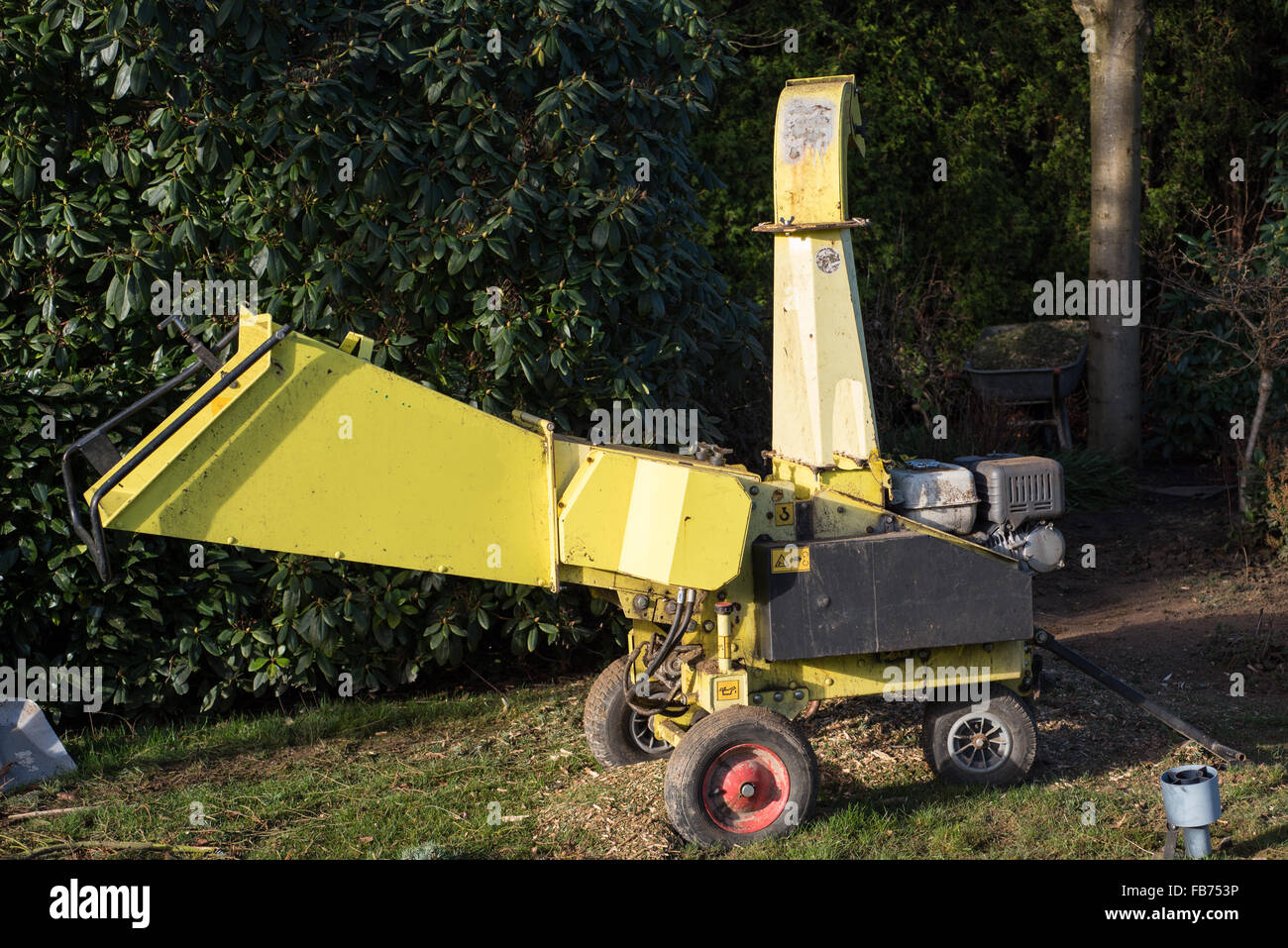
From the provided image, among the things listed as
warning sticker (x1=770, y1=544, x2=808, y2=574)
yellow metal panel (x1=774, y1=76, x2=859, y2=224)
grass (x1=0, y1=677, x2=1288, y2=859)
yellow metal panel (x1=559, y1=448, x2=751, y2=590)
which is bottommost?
grass (x1=0, y1=677, x2=1288, y2=859)

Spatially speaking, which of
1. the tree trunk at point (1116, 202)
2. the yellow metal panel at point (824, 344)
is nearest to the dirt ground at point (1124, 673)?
the tree trunk at point (1116, 202)

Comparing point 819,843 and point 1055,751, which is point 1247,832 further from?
point 819,843

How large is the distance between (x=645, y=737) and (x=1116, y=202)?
7408 mm

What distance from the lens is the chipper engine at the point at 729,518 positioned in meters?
4.62

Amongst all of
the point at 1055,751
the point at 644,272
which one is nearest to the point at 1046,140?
the point at 644,272

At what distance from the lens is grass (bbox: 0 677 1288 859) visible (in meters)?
5.32

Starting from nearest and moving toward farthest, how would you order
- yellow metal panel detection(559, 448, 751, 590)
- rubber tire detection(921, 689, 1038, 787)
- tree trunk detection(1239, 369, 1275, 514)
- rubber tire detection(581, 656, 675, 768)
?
yellow metal panel detection(559, 448, 751, 590)
rubber tire detection(921, 689, 1038, 787)
rubber tire detection(581, 656, 675, 768)
tree trunk detection(1239, 369, 1275, 514)

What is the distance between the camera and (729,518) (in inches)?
197

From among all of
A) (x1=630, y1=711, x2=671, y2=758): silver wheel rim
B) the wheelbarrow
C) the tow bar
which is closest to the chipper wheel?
(x1=630, y1=711, x2=671, y2=758): silver wheel rim

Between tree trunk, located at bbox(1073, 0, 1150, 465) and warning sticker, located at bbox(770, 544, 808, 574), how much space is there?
23.9 ft

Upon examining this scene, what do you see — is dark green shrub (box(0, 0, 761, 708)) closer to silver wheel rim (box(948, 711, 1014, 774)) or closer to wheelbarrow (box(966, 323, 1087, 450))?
silver wheel rim (box(948, 711, 1014, 774))

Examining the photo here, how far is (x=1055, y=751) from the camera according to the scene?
249 inches

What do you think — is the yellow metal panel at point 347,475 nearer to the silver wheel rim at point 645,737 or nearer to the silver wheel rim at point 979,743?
the silver wheel rim at point 645,737

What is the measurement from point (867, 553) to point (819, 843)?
3.66 feet
